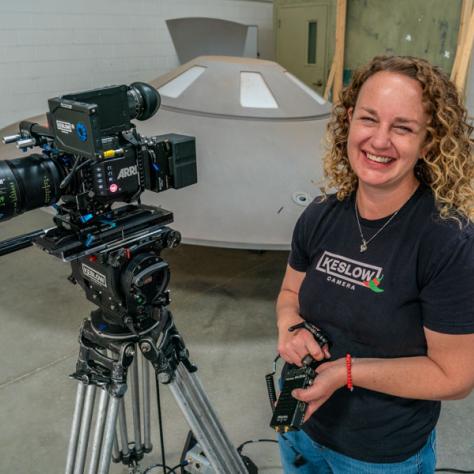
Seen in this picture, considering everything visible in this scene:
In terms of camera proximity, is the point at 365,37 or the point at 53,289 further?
the point at 365,37

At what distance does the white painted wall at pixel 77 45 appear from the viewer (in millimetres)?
4984

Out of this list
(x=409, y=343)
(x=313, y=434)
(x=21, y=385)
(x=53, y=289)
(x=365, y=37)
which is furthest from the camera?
(x=365, y=37)

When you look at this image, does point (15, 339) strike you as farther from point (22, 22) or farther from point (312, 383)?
point (22, 22)

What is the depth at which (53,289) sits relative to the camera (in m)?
3.65

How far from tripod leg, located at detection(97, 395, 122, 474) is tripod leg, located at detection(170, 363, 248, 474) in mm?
172

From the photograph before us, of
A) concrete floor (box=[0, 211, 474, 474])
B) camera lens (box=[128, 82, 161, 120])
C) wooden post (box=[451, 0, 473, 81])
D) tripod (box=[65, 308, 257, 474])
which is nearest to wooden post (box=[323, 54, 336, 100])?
wooden post (box=[451, 0, 473, 81])

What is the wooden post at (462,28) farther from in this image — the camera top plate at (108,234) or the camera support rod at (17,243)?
the camera support rod at (17,243)

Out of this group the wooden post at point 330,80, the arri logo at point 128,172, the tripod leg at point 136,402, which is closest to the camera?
the arri logo at point 128,172

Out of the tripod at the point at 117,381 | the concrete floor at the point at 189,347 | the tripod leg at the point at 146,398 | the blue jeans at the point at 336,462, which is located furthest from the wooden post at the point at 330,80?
the blue jeans at the point at 336,462

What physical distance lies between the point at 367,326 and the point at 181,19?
6.53 metres

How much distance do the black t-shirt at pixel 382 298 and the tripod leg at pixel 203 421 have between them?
37 cm

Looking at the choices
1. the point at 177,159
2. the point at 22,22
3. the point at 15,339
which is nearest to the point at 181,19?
the point at 22,22

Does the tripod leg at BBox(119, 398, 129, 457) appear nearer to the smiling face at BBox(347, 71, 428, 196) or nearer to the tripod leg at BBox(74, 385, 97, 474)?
the tripod leg at BBox(74, 385, 97, 474)

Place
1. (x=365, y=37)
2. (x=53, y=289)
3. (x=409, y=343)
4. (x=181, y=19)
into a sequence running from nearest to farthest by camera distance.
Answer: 1. (x=409, y=343)
2. (x=53, y=289)
3. (x=365, y=37)
4. (x=181, y=19)
